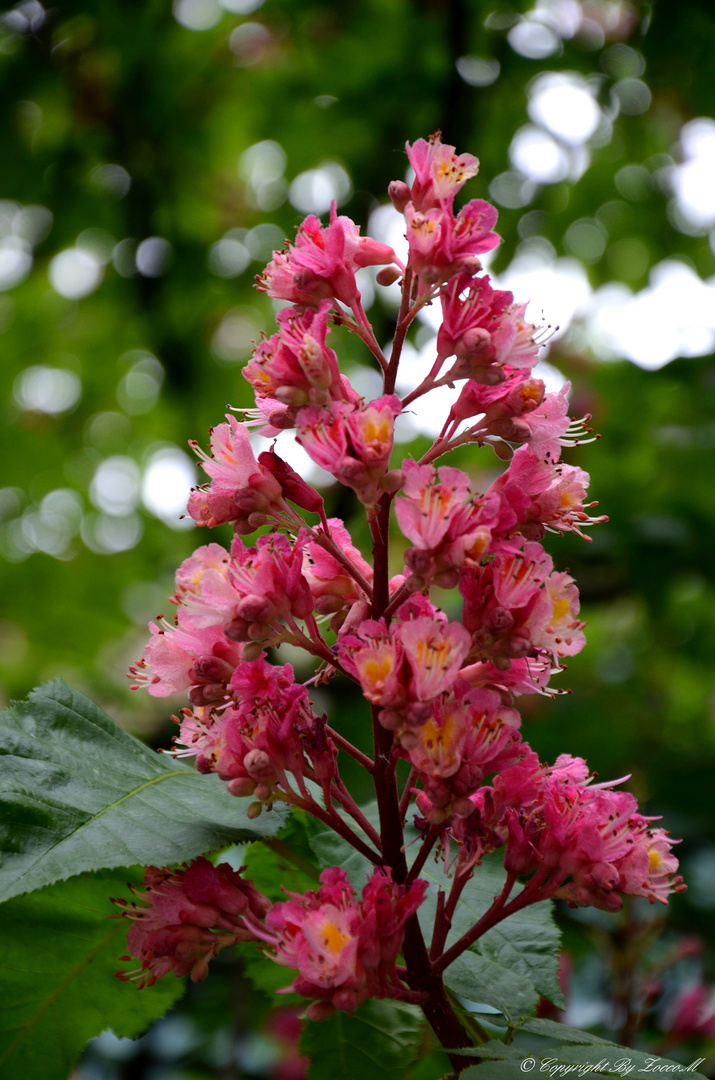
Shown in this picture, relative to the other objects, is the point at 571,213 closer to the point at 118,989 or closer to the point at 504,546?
the point at 504,546

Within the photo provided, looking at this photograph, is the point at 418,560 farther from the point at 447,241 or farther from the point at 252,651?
the point at 447,241

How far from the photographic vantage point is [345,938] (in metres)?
1.06

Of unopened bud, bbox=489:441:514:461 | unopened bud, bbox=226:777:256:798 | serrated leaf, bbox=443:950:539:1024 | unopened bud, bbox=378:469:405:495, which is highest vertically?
unopened bud, bbox=378:469:405:495

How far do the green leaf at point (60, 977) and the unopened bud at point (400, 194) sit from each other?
103 cm

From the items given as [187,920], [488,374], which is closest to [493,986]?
[187,920]

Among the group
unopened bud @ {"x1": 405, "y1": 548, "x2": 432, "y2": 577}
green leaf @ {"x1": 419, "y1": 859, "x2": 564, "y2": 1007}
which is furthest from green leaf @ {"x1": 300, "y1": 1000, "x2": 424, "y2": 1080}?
unopened bud @ {"x1": 405, "y1": 548, "x2": 432, "y2": 577}

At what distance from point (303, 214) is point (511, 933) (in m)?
3.43

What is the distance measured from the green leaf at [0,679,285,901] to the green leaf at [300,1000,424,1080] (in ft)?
1.35

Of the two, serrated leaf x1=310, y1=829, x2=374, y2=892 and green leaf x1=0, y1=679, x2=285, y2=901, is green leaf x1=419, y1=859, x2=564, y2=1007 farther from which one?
green leaf x1=0, y1=679, x2=285, y2=901

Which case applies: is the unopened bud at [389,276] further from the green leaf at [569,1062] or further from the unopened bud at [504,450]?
the green leaf at [569,1062]

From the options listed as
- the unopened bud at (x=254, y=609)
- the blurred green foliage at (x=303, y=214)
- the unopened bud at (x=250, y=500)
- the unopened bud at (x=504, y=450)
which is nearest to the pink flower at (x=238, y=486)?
the unopened bud at (x=250, y=500)

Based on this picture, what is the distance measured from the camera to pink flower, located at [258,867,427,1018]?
3.42 ft

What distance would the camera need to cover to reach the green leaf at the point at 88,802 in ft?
3.39

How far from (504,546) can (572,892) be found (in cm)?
46
